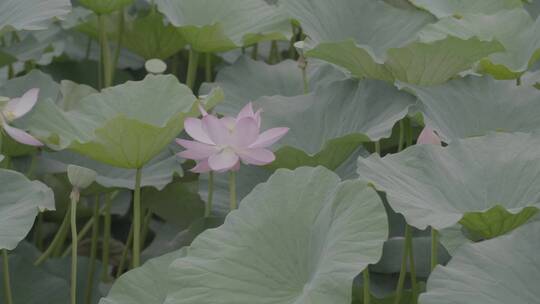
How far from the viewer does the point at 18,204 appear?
4.47ft

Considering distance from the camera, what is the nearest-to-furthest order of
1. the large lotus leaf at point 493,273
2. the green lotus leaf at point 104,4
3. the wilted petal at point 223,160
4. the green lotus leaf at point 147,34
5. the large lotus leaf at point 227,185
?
the large lotus leaf at point 493,273
the wilted petal at point 223,160
the large lotus leaf at point 227,185
the green lotus leaf at point 104,4
the green lotus leaf at point 147,34

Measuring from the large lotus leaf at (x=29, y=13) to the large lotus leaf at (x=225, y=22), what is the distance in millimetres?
166

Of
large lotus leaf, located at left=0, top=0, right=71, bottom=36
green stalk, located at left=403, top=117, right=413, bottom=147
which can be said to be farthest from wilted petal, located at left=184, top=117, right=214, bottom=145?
large lotus leaf, located at left=0, top=0, right=71, bottom=36

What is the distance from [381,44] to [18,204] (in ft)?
→ 2.28

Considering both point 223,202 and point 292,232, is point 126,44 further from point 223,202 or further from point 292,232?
point 292,232

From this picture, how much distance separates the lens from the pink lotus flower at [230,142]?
4.29ft

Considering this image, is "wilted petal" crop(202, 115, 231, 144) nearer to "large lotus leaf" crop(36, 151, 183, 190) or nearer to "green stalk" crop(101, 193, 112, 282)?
"large lotus leaf" crop(36, 151, 183, 190)

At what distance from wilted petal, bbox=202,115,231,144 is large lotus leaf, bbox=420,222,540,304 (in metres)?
0.35

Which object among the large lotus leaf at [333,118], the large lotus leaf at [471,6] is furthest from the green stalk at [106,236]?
the large lotus leaf at [471,6]

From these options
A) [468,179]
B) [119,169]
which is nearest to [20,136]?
→ [119,169]

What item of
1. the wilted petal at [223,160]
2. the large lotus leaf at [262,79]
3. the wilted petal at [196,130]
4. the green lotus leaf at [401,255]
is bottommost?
the green lotus leaf at [401,255]

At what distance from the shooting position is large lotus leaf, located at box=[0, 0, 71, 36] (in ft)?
5.62

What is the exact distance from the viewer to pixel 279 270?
1166 millimetres

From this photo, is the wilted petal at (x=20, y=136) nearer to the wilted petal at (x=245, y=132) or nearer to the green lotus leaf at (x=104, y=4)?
the wilted petal at (x=245, y=132)
